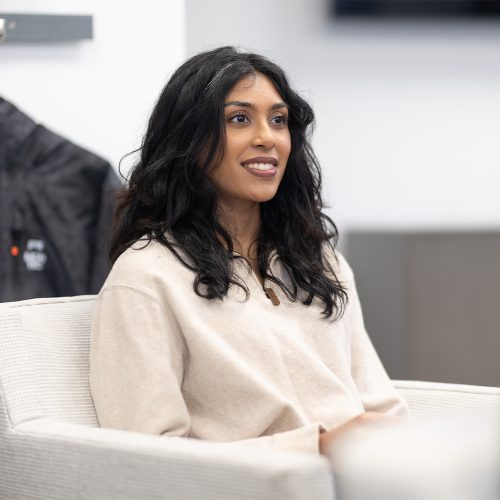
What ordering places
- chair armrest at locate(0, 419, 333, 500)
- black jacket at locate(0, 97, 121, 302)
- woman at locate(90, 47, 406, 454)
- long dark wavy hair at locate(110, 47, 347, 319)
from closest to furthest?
chair armrest at locate(0, 419, 333, 500) → woman at locate(90, 47, 406, 454) → long dark wavy hair at locate(110, 47, 347, 319) → black jacket at locate(0, 97, 121, 302)

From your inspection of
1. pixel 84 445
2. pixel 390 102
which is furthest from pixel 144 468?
pixel 390 102

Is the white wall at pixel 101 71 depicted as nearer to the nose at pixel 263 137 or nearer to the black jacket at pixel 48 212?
the black jacket at pixel 48 212

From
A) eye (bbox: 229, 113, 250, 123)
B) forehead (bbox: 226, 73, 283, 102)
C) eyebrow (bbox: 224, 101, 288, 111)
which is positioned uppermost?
forehead (bbox: 226, 73, 283, 102)

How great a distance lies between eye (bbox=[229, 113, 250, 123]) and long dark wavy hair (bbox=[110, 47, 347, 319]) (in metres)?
0.03

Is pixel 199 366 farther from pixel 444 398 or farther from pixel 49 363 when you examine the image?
pixel 444 398

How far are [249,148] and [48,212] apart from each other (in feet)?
3.34

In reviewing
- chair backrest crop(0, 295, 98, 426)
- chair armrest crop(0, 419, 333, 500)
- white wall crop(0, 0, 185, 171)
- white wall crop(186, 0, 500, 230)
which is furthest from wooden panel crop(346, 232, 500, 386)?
chair armrest crop(0, 419, 333, 500)

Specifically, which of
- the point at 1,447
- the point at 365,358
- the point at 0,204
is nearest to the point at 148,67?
the point at 0,204

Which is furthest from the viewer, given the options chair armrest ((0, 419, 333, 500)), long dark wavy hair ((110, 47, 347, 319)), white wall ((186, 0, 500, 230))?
white wall ((186, 0, 500, 230))

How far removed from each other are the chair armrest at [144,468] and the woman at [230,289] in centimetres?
13

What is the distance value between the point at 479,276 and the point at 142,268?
5.84 ft

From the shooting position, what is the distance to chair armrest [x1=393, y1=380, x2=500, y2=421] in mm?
1924

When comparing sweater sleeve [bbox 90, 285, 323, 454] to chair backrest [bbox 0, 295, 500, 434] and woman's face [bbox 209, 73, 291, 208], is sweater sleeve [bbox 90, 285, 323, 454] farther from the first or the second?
woman's face [bbox 209, 73, 291, 208]

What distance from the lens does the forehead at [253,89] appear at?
6.01 ft
